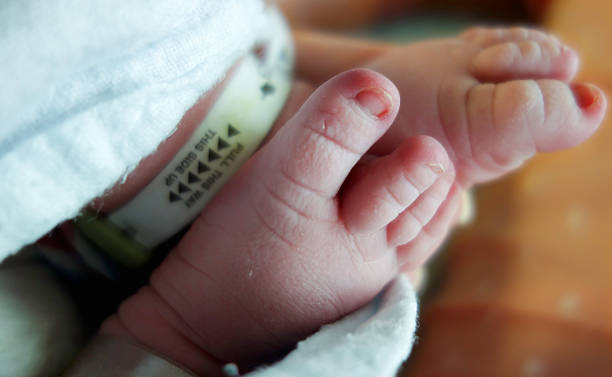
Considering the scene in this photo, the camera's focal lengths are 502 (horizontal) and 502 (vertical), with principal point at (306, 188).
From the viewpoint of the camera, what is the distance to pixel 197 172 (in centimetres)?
38

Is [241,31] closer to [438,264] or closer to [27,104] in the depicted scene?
[27,104]

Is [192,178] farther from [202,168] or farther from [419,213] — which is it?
[419,213]

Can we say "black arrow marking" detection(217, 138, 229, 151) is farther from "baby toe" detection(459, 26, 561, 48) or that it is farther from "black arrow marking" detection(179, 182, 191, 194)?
"baby toe" detection(459, 26, 561, 48)

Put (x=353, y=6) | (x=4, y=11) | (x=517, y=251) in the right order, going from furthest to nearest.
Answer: (x=353, y=6), (x=517, y=251), (x=4, y=11)

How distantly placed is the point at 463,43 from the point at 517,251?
35cm

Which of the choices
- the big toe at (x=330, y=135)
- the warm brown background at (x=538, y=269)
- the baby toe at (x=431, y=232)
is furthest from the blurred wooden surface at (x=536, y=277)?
the big toe at (x=330, y=135)

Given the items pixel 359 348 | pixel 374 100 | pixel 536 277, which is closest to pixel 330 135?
pixel 374 100

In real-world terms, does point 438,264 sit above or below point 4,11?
below

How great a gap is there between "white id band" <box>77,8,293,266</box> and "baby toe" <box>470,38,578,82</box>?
Answer: 6.4 inches

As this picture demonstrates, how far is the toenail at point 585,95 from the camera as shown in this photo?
36cm

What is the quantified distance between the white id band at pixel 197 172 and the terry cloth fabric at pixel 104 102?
44mm

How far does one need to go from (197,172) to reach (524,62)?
262 mm

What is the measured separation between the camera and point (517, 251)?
2.16 ft

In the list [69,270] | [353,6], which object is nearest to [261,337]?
[69,270]
